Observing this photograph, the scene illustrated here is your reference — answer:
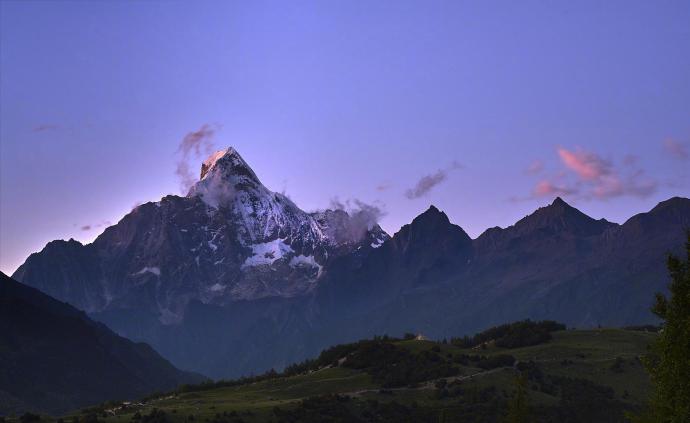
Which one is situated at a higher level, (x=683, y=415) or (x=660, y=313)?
(x=660, y=313)

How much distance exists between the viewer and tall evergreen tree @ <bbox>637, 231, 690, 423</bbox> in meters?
55.5

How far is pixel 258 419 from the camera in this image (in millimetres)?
165500

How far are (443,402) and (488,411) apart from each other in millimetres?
13809

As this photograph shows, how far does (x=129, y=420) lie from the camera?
163875 millimetres

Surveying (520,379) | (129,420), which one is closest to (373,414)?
(129,420)

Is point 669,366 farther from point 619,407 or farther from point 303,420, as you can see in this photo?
point 619,407

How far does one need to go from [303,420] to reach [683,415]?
393 feet

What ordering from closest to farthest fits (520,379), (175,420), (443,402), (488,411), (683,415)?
1. (683,415)
2. (520,379)
3. (175,420)
4. (488,411)
5. (443,402)

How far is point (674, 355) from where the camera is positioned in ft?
184

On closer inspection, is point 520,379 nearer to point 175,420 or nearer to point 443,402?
point 175,420

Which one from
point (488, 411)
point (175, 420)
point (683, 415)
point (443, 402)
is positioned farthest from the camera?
point (443, 402)

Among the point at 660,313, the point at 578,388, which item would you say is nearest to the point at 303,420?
the point at 578,388

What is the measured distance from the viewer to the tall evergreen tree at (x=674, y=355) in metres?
55.5

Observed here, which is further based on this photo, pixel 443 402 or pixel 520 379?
pixel 443 402
